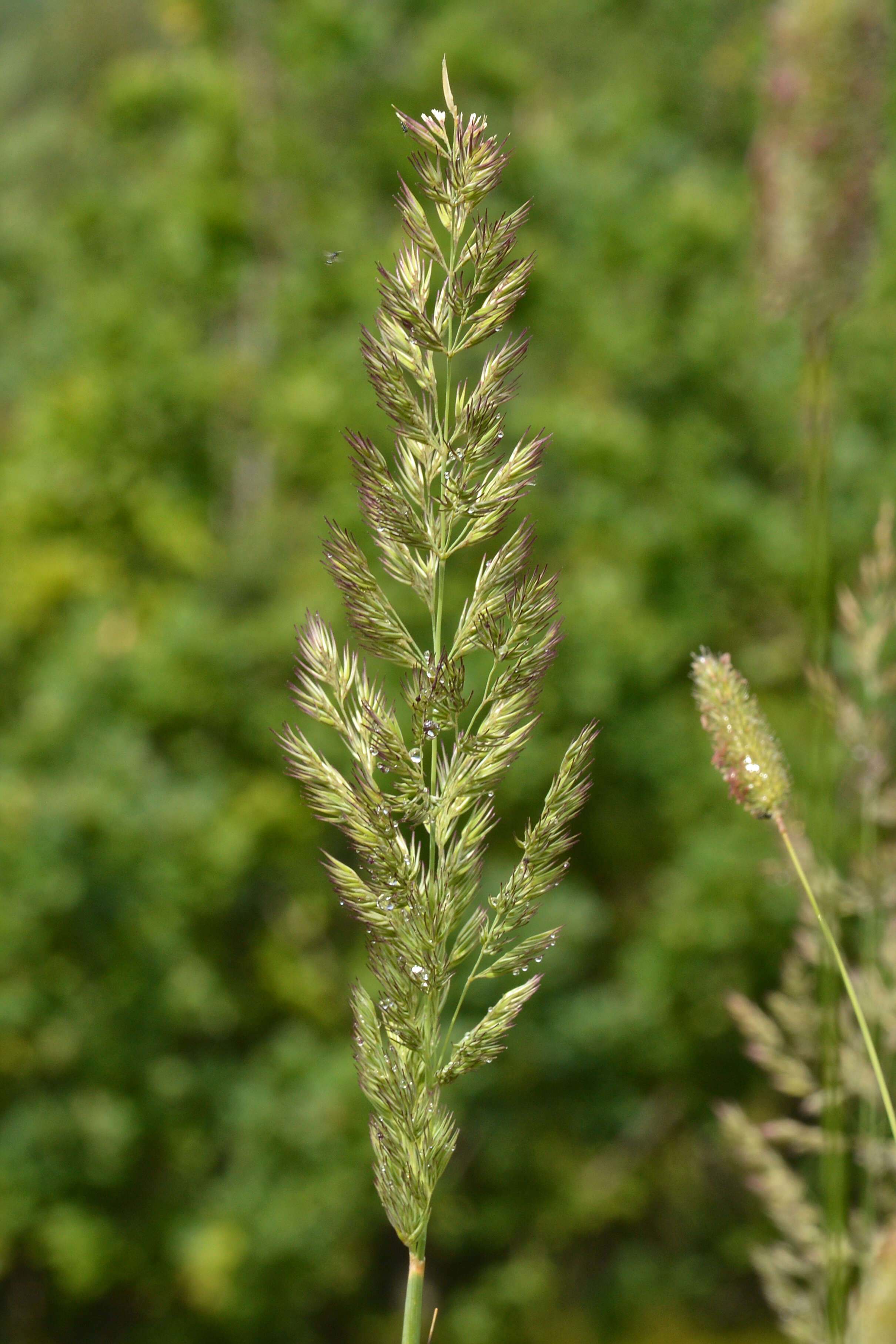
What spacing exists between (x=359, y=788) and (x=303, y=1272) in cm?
589

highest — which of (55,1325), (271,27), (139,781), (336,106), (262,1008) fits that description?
(271,27)

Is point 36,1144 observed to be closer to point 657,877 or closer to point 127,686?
point 127,686

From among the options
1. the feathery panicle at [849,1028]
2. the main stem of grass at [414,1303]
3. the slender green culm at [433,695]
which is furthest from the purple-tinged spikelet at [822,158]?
the main stem of grass at [414,1303]

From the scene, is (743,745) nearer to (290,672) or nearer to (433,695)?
(433,695)

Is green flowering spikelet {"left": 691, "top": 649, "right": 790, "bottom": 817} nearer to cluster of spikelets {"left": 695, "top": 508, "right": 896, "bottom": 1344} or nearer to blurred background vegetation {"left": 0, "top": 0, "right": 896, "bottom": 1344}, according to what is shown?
cluster of spikelets {"left": 695, "top": 508, "right": 896, "bottom": 1344}

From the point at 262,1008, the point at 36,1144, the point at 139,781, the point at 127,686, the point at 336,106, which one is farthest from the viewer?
the point at 336,106

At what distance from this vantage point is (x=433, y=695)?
2.11 feet

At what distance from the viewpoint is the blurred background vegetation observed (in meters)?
5.62

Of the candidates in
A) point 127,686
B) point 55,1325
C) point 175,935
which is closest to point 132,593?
point 127,686

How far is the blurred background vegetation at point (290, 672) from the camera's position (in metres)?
5.62

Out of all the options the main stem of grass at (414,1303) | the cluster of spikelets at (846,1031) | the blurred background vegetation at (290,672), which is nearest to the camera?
the main stem of grass at (414,1303)

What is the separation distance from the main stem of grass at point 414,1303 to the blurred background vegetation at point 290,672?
4.77m

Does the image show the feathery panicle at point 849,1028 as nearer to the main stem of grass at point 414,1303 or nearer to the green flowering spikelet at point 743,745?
the green flowering spikelet at point 743,745

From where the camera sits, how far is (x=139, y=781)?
5.56 metres
